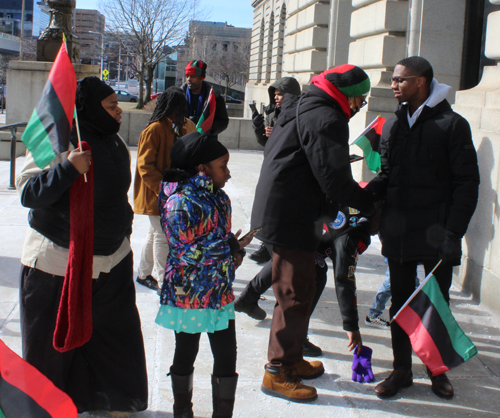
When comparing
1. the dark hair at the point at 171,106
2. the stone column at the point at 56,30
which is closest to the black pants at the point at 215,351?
the dark hair at the point at 171,106

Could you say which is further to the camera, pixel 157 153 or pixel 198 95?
pixel 198 95

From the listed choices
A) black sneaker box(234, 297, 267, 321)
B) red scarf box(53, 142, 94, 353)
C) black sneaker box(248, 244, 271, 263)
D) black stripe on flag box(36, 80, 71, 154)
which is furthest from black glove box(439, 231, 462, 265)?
black sneaker box(248, 244, 271, 263)

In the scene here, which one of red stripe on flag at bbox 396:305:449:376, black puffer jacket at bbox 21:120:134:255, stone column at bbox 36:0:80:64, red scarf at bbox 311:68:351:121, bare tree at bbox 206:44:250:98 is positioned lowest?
red stripe on flag at bbox 396:305:449:376

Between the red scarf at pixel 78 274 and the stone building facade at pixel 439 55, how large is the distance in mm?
3603

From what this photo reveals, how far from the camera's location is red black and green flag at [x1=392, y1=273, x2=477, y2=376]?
3.37 m

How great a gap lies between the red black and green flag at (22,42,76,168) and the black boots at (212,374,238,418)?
4.33 feet

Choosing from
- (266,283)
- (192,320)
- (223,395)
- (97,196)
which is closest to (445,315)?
(266,283)

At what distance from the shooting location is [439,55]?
8.13 m

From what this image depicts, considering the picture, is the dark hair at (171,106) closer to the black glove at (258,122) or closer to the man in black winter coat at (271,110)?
the man in black winter coat at (271,110)

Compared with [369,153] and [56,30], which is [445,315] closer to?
[369,153]

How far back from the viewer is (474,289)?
5293 millimetres

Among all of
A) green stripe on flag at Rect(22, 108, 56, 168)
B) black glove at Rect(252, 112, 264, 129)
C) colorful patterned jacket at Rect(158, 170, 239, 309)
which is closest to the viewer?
green stripe on flag at Rect(22, 108, 56, 168)

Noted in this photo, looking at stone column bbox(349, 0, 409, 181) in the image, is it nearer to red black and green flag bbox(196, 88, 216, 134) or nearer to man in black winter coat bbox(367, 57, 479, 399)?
red black and green flag bbox(196, 88, 216, 134)

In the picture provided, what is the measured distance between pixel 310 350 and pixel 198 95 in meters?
3.38
